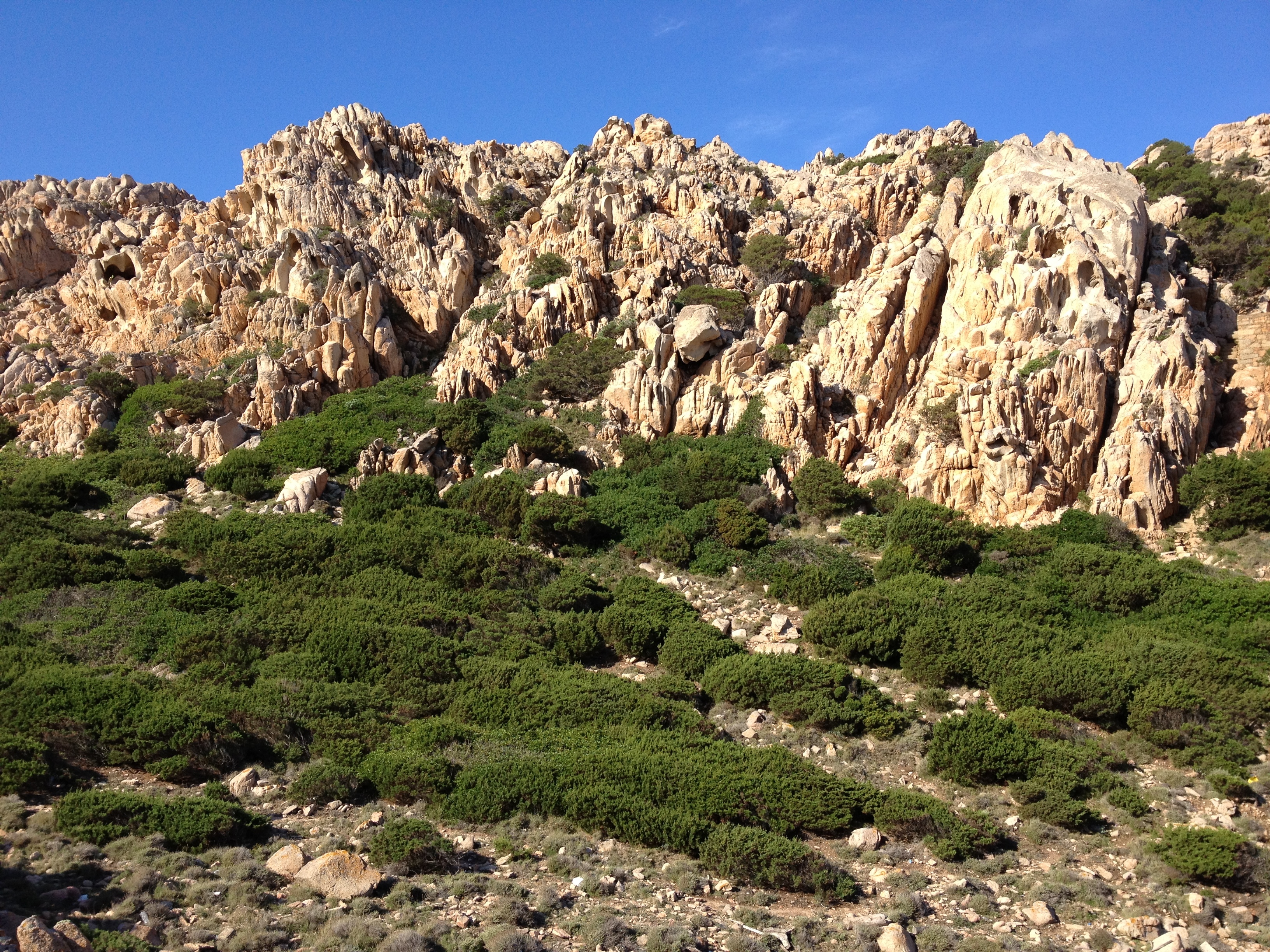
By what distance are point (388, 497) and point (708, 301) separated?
50.7 feet

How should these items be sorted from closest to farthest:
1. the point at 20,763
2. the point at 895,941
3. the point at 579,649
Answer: the point at 895,941, the point at 20,763, the point at 579,649

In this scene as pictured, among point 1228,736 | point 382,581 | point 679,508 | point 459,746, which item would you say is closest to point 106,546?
point 382,581

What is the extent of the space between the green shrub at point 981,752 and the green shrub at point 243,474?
72.3 ft

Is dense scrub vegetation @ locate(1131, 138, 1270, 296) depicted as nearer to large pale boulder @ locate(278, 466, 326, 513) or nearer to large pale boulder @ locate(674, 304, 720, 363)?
large pale boulder @ locate(674, 304, 720, 363)

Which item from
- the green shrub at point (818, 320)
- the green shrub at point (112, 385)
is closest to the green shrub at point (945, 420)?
the green shrub at point (818, 320)

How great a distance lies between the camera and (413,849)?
12180mm

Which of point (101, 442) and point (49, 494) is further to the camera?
point (101, 442)

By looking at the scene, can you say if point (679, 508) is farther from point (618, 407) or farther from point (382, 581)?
point (382, 581)

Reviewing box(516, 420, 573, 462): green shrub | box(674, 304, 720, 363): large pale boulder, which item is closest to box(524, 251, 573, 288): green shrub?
box(674, 304, 720, 363): large pale boulder

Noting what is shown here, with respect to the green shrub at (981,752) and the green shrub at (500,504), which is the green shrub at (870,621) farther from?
the green shrub at (500,504)

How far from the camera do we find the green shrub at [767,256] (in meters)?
38.0

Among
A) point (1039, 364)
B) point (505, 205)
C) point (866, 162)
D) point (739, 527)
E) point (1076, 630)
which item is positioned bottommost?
Result: point (1076, 630)

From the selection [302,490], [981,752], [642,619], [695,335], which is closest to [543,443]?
[695,335]

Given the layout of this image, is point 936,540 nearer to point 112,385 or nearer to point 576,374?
point 576,374
